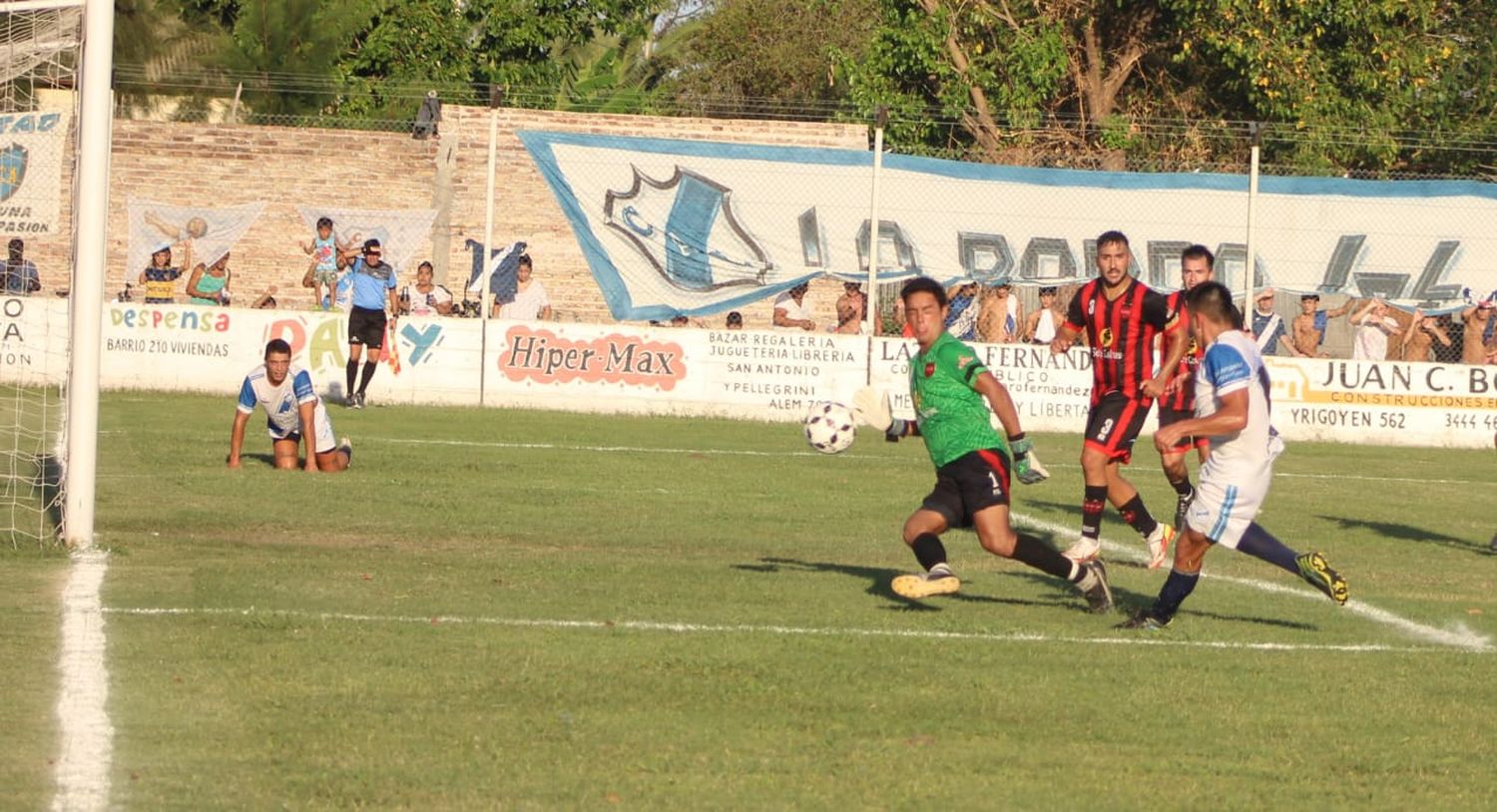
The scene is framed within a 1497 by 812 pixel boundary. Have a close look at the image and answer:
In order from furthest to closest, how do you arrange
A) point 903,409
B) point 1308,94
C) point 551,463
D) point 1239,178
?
point 1308,94
point 1239,178
point 903,409
point 551,463

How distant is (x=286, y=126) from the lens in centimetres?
3244

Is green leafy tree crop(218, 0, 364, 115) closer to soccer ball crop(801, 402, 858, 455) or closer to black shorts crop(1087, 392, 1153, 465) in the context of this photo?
black shorts crop(1087, 392, 1153, 465)

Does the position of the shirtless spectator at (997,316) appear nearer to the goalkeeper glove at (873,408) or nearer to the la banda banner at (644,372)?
the la banda banner at (644,372)

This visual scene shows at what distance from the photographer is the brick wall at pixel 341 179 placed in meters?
30.6

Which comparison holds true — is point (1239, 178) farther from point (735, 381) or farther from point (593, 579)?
point (593, 579)

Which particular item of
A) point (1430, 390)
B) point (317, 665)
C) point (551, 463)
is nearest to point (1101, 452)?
point (317, 665)

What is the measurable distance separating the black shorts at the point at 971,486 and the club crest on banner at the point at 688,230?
16.0 metres

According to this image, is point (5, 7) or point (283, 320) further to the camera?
point (283, 320)

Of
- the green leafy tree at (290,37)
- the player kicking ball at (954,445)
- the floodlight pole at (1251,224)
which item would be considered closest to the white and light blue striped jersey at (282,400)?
the player kicking ball at (954,445)

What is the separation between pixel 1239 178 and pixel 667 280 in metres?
7.39

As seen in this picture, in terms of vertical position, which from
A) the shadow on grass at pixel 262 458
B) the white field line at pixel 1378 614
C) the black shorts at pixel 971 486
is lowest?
the white field line at pixel 1378 614

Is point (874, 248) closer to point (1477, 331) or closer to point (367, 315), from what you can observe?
point (367, 315)

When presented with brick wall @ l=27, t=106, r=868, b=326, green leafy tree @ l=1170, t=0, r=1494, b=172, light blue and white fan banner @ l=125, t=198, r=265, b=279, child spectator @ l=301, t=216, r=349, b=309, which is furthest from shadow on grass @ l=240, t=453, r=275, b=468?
green leafy tree @ l=1170, t=0, r=1494, b=172

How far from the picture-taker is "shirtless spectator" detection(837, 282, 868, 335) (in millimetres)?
24470
